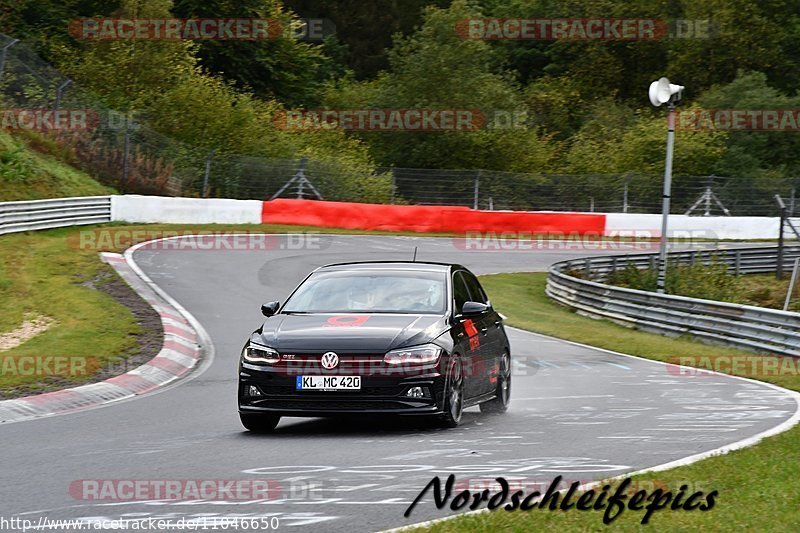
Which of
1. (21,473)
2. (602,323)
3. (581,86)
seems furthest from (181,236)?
(581,86)

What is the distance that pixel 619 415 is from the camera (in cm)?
1199

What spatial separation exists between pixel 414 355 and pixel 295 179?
3365cm

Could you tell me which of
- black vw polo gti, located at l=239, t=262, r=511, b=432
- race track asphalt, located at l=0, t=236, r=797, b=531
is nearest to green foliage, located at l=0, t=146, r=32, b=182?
race track asphalt, located at l=0, t=236, r=797, b=531

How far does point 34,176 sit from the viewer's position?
37.0m

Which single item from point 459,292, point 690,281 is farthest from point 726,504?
point 690,281

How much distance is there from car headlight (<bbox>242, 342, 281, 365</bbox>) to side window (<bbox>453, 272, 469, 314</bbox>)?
1.88 meters

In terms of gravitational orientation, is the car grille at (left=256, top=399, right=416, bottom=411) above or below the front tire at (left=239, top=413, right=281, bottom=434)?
above

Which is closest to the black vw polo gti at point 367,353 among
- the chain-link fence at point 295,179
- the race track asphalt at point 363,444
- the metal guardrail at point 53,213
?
the race track asphalt at point 363,444

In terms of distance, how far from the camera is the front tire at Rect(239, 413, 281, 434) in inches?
420

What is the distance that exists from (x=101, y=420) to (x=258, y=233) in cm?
2440

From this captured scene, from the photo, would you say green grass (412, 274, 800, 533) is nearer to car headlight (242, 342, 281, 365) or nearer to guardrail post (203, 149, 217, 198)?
car headlight (242, 342, 281, 365)

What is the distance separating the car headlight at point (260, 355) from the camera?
410 inches

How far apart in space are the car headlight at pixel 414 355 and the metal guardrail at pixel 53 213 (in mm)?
21251

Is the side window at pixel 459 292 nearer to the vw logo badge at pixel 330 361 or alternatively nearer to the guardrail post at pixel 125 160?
the vw logo badge at pixel 330 361
